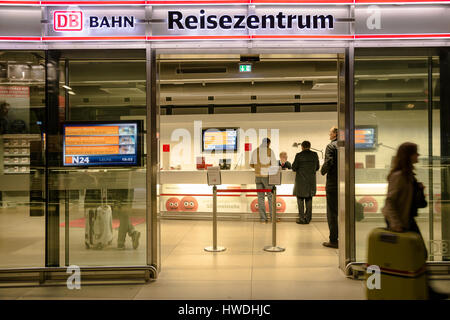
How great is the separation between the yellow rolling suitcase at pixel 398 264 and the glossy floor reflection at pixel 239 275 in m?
0.90

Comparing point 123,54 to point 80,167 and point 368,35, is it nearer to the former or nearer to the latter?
point 80,167

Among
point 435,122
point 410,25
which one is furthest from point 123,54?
point 435,122

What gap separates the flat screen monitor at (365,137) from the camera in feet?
14.7

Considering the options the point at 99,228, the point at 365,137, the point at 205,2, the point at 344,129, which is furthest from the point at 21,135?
the point at 365,137

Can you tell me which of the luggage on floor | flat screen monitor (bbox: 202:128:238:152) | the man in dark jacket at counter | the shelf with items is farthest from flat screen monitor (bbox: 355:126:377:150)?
flat screen monitor (bbox: 202:128:238:152)

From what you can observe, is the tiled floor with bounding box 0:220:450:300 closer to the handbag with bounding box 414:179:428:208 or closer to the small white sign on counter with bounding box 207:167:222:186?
the small white sign on counter with bounding box 207:167:222:186

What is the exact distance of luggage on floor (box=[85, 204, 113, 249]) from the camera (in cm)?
466

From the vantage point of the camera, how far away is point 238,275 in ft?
14.7

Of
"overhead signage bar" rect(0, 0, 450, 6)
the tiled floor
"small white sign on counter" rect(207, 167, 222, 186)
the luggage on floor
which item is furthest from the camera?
"small white sign on counter" rect(207, 167, 222, 186)

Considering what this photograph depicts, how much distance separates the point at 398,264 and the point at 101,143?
3.27 meters

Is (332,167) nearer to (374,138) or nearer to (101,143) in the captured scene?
(374,138)

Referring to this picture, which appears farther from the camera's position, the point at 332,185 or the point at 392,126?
the point at 332,185

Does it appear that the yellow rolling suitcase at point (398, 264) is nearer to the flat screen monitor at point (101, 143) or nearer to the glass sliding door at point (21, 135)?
the flat screen monitor at point (101, 143)

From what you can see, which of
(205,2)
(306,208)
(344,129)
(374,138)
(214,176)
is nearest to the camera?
(205,2)
